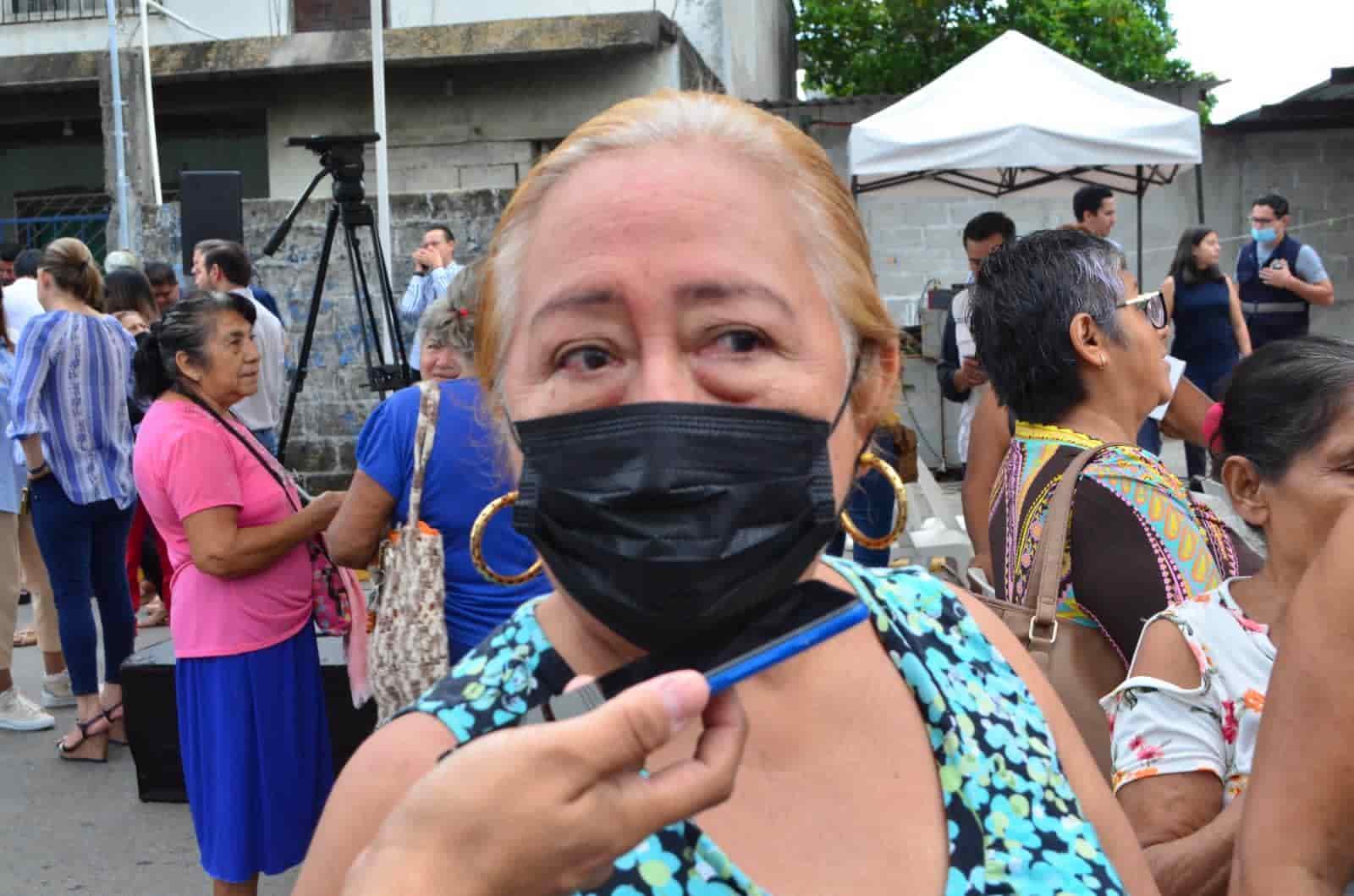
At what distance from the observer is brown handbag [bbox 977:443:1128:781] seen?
247 centimetres

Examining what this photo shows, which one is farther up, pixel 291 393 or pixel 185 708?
pixel 291 393

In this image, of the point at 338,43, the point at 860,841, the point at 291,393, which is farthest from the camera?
the point at 338,43

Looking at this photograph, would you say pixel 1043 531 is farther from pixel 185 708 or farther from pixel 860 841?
pixel 185 708

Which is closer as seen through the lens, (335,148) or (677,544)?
(677,544)

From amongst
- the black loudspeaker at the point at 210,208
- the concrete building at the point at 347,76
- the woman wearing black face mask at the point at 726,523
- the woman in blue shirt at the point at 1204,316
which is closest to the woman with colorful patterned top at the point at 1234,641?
the woman wearing black face mask at the point at 726,523

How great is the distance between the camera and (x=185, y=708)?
3.77 meters

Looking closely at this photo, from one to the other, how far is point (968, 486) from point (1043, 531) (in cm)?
181

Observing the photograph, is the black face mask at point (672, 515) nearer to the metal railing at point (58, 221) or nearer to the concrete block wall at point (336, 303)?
the concrete block wall at point (336, 303)

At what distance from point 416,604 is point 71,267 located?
3221mm

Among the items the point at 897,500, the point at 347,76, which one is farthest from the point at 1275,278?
the point at 347,76

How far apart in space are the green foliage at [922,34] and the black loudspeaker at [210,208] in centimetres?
1713

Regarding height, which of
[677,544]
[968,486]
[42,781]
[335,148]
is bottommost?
[42,781]

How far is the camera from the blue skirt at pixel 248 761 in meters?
3.64

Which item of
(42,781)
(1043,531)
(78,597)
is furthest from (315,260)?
(1043,531)
